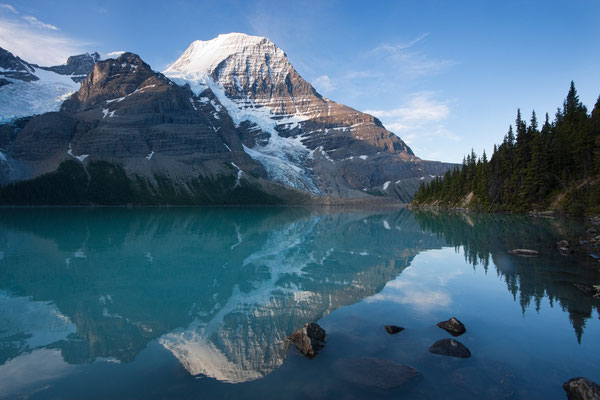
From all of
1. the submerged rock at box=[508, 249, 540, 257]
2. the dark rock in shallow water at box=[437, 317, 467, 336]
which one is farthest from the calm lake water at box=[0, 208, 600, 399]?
the submerged rock at box=[508, 249, 540, 257]

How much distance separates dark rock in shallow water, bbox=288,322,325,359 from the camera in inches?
471

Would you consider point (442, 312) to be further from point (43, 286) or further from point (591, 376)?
point (43, 286)

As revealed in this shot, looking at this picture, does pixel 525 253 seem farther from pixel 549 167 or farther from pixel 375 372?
pixel 549 167

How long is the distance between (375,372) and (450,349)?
133 inches

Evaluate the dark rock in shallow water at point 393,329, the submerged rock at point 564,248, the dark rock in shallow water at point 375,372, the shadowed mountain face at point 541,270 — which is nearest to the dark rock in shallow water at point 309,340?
the dark rock in shallow water at point 375,372

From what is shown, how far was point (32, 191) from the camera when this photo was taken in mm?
173875

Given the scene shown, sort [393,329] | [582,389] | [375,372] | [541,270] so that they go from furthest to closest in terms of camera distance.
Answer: [541,270] < [393,329] < [375,372] < [582,389]

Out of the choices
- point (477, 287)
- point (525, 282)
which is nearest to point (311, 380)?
point (477, 287)

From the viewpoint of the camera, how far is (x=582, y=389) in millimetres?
8781

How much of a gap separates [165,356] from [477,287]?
62.2ft

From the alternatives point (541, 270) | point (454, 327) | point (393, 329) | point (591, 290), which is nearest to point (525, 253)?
point (541, 270)

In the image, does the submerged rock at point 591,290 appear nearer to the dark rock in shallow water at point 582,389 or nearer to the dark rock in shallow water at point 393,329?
the dark rock in shallow water at point 582,389

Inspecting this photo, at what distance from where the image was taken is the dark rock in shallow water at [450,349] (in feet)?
38.5

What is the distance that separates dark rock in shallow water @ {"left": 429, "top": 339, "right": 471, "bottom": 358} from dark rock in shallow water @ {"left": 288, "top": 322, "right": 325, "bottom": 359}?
4.18 m
